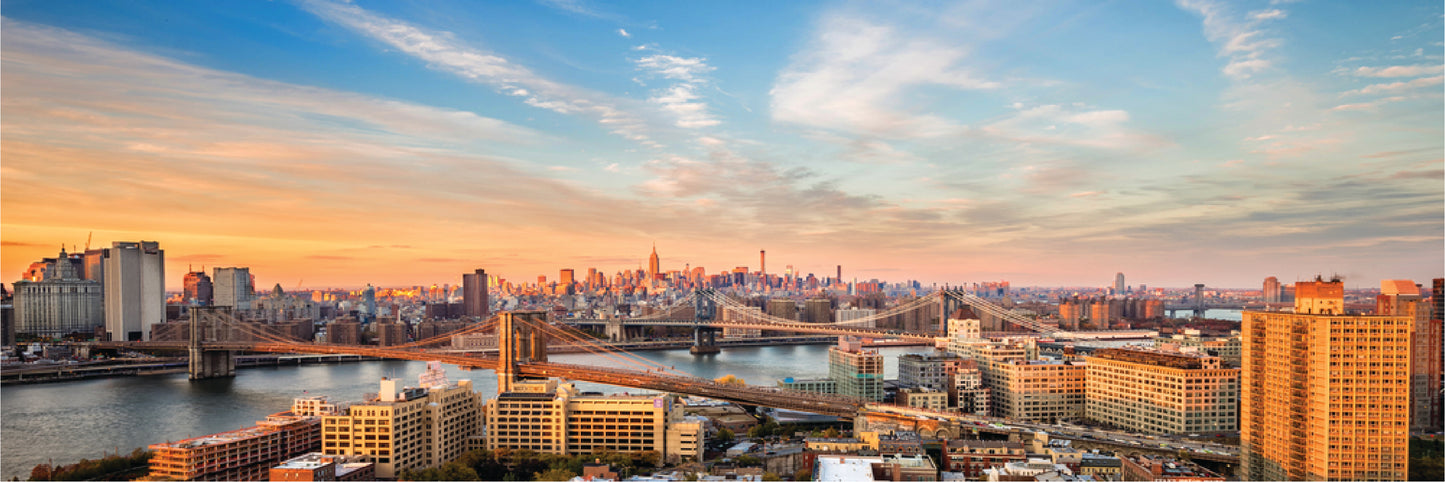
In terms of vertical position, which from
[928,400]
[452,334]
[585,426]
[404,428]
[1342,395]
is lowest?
[452,334]

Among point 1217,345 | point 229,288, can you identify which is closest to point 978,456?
point 1217,345

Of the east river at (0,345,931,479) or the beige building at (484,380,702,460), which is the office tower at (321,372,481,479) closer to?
the beige building at (484,380,702,460)

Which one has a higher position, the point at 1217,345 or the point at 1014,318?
the point at 1217,345

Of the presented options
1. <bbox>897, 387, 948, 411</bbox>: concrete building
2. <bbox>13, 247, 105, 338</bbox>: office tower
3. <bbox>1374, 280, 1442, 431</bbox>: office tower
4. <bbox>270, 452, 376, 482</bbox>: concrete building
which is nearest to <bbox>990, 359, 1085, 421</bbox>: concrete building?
<bbox>897, 387, 948, 411</bbox>: concrete building

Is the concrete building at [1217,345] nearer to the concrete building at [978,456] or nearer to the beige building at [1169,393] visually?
the beige building at [1169,393]

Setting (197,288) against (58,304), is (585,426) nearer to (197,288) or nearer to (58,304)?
(58,304)

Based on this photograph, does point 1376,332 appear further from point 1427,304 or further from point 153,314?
point 153,314
